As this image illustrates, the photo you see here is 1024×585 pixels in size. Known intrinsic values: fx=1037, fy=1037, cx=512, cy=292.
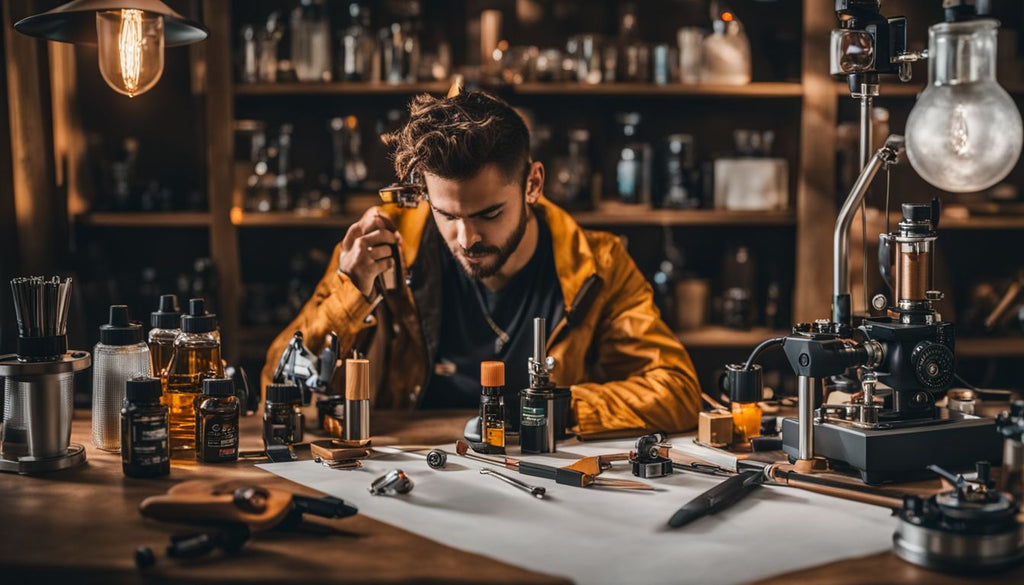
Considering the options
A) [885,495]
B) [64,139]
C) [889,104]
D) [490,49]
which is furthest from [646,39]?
[885,495]

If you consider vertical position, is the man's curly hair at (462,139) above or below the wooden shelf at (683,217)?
above

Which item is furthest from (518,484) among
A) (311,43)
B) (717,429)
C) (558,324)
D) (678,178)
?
(311,43)

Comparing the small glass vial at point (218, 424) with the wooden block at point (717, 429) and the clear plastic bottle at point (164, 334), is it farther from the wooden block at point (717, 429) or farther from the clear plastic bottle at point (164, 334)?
the wooden block at point (717, 429)

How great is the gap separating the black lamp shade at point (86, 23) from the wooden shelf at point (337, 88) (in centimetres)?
137

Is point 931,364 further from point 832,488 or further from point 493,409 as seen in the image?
point 493,409

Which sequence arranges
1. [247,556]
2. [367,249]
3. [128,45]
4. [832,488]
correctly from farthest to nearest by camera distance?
[367,249] < [128,45] < [832,488] < [247,556]

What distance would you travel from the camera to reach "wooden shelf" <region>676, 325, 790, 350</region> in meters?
3.42

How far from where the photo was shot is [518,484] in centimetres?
156

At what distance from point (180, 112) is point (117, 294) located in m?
0.68

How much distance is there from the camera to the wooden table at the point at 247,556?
1191mm

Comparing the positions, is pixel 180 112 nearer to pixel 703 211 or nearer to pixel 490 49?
pixel 490 49

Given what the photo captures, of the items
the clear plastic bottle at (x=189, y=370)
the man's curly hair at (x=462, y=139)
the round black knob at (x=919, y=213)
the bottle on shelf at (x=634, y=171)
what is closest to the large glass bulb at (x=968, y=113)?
the round black knob at (x=919, y=213)

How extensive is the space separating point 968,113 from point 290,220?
8.06 feet

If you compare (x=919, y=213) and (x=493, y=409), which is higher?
(x=919, y=213)
